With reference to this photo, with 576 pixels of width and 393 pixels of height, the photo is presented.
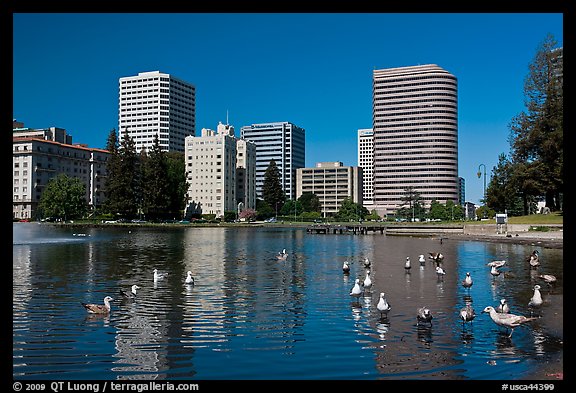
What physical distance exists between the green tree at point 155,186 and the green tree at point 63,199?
697 inches

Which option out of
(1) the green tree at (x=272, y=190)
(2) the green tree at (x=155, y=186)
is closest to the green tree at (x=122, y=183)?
(2) the green tree at (x=155, y=186)

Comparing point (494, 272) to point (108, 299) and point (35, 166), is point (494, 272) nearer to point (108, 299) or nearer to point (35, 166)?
point (108, 299)

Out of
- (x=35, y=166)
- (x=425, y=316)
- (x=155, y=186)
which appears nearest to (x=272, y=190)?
(x=155, y=186)

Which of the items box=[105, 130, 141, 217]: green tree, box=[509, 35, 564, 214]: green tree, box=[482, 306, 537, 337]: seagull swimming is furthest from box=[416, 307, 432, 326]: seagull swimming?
box=[105, 130, 141, 217]: green tree

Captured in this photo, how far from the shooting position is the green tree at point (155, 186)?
128 metres

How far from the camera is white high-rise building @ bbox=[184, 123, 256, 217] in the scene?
17488 cm

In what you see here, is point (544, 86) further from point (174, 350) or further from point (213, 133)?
point (213, 133)

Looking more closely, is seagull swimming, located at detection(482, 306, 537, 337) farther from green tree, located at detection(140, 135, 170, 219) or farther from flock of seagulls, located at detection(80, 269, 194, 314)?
green tree, located at detection(140, 135, 170, 219)

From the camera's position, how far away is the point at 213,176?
6900 inches

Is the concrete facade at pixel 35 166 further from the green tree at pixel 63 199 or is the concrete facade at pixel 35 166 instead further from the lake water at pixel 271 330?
the lake water at pixel 271 330

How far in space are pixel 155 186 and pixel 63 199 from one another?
75.5ft
